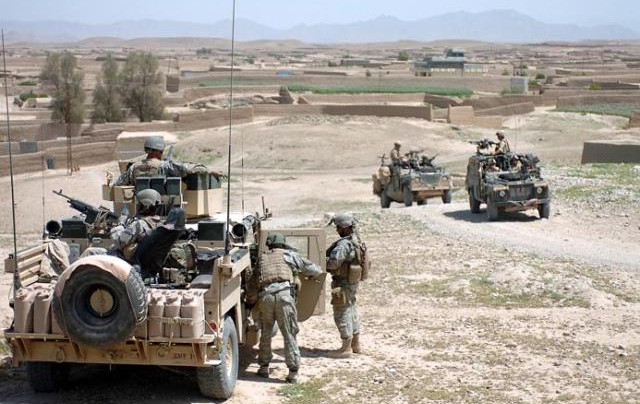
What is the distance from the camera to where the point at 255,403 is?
8555mm

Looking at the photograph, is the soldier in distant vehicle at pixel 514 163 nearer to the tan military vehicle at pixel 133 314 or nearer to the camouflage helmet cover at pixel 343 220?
the camouflage helmet cover at pixel 343 220

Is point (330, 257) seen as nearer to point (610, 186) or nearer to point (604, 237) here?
point (604, 237)

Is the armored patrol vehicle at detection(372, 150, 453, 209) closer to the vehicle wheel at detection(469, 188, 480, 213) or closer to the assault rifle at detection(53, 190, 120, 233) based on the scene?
the vehicle wheel at detection(469, 188, 480, 213)

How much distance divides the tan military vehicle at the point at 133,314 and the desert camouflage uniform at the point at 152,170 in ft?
3.46

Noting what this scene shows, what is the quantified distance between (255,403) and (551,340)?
3.93 m

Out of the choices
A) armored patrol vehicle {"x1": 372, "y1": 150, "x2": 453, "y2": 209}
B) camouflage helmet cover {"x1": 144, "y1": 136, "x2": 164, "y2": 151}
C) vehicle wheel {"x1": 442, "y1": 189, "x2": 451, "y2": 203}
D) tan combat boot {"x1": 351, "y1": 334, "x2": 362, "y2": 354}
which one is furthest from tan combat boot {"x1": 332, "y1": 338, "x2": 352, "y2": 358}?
vehicle wheel {"x1": 442, "y1": 189, "x2": 451, "y2": 203}

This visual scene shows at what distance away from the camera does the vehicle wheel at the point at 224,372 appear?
825 cm

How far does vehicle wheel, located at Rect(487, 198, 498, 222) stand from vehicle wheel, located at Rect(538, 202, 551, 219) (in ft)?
2.88

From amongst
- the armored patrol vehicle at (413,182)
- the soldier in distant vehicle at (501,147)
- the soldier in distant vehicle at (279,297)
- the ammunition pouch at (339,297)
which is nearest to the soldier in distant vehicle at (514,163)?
the soldier in distant vehicle at (501,147)

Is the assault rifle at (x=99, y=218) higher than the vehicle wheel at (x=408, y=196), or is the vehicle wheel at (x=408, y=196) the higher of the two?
the assault rifle at (x=99, y=218)

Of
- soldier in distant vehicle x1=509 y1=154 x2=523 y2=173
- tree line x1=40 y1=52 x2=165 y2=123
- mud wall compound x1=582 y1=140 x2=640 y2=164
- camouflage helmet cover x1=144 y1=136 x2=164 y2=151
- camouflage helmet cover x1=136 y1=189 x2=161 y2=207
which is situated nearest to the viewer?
camouflage helmet cover x1=136 y1=189 x2=161 y2=207

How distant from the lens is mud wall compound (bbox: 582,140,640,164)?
99.8 feet

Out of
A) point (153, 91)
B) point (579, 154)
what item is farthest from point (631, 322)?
point (153, 91)

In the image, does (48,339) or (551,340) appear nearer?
(48,339)
